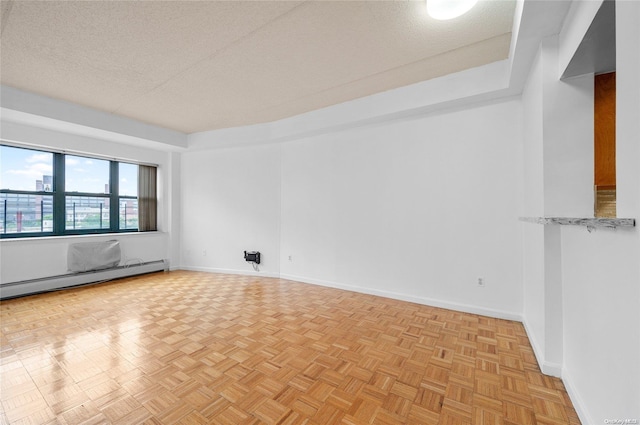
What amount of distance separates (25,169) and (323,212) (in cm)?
481

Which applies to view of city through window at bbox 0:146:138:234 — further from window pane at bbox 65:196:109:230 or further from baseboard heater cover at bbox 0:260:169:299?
baseboard heater cover at bbox 0:260:169:299

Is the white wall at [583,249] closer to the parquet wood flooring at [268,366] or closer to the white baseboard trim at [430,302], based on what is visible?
the parquet wood flooring at [268,366]

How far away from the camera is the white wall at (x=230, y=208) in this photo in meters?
5.00

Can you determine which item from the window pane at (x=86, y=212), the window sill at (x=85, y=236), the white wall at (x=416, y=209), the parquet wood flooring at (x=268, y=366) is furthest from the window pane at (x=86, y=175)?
the white wall at (x=416, y=209)

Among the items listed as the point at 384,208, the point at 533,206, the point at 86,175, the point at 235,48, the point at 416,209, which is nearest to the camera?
the point at 533,206

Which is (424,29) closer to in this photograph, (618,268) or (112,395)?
(618,268)

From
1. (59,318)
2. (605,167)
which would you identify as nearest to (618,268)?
(605,167)

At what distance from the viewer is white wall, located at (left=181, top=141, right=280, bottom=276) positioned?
5.00m

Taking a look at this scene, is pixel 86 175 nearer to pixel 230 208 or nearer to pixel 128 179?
pixel 128 179

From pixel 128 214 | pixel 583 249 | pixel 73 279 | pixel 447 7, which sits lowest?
pixel 73 279

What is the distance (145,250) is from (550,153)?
6.51 m

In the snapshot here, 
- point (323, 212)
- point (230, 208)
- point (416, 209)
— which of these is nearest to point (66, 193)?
point (230, 208)

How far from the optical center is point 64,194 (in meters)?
4.50

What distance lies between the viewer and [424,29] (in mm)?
2311
